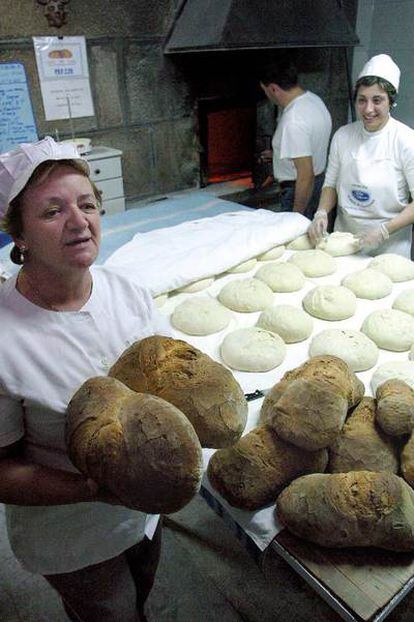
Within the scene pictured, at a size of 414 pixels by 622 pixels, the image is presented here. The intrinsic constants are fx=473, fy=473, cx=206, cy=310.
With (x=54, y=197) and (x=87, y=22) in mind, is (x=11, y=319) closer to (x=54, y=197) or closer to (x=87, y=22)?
(x=54, y=197)

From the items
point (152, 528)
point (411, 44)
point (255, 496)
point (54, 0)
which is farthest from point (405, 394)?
point (411, 44)

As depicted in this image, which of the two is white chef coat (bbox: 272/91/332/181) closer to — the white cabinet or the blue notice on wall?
the white cabinet

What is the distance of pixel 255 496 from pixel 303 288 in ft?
4.57

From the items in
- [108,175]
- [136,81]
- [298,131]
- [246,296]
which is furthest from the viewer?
[136,81]

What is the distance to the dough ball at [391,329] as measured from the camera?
183 centimetres

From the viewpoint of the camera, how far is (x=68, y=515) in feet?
3.82

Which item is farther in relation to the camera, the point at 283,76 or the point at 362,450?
the point at 283,76

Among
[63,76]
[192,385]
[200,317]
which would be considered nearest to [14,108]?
[63,76]

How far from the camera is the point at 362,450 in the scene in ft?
3.63

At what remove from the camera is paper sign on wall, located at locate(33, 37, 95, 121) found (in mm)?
3246

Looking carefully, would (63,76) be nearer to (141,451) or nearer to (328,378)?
(328,378)

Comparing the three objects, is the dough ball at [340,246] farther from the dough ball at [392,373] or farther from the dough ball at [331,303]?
the dough ball at [392,373]

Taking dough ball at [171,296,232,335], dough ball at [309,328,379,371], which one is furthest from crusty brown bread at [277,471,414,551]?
dough ball at [171,296,232,335]

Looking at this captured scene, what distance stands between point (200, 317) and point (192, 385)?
3.82ft
